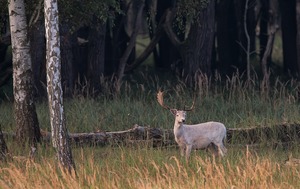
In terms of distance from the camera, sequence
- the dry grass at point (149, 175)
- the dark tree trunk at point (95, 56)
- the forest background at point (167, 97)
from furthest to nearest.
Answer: the dark tree trunk at point (95, 56)
the forest background at point (167, 97)
the dry grass at point (149, 175)

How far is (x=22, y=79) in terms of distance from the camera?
17797mm

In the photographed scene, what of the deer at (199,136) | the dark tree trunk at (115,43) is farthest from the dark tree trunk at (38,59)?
the deer at (199,136)

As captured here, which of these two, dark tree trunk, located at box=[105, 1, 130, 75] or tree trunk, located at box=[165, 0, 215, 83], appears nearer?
tree trunk, located at box=[165, 0, 215, 83]

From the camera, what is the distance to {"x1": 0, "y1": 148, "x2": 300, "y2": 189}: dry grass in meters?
13.2

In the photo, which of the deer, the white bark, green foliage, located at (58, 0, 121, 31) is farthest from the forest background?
the white bark

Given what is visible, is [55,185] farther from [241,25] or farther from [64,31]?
[241,25]

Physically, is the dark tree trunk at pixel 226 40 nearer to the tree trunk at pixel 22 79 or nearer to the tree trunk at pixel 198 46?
the tree trunk at pixel 198 46

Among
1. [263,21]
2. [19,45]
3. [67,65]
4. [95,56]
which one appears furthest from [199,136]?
A: [263,21]

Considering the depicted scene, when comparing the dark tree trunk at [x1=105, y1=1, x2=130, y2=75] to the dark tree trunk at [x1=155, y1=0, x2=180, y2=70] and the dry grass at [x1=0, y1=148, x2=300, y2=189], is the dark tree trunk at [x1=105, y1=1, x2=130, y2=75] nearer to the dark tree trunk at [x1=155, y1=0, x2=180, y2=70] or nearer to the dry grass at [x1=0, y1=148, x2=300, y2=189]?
the dark tree trunk at [x1=155, y1=0, x2=180, y2=70]

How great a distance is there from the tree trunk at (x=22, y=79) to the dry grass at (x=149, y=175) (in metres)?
2.12

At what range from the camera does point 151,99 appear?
24656 millimetres

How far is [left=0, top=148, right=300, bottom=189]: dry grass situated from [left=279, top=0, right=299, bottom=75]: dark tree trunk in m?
17.6

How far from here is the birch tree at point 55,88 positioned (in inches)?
579

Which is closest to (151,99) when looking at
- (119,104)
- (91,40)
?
(119,104)
